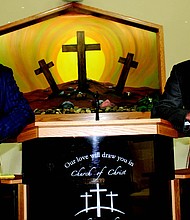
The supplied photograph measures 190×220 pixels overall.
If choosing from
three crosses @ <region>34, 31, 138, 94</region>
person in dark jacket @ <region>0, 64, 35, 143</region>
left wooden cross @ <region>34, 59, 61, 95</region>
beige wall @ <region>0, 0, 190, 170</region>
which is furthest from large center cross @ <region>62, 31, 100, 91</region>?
person in dark jacket @ <region>0, 64, 35, 143</region>

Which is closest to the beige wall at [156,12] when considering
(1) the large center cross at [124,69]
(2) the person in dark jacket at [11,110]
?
(1) the large center cross at [124,69]

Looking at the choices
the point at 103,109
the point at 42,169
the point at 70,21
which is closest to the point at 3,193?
the point at 42,169

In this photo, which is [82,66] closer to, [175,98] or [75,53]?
[75,53]

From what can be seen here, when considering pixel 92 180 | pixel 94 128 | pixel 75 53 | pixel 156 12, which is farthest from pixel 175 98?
pixel 156 12

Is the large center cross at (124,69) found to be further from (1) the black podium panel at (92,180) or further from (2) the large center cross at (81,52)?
(1) the black podium panel at (92,180)

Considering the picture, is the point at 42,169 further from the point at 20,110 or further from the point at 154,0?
the point at 154,0

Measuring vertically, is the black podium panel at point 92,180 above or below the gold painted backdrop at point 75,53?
below

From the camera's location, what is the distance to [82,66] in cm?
464

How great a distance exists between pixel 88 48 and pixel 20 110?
7.60ft

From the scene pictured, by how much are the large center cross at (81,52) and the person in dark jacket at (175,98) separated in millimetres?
1747

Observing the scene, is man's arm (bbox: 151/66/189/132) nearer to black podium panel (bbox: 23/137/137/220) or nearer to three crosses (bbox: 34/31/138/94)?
black podium panel (bbox: 23/137/137/220)

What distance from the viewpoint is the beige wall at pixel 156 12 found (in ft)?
15.6

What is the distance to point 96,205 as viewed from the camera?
221 centimetres

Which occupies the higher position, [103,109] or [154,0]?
[154,0]
